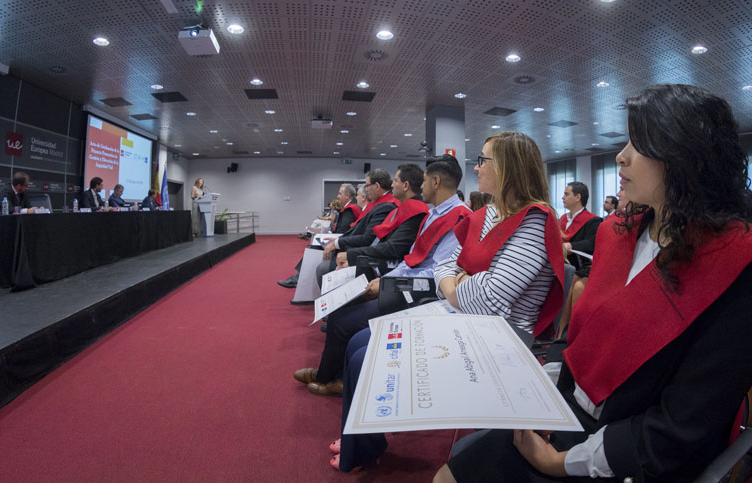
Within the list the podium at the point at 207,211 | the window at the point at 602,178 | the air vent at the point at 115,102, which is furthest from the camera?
the window at the point at 602,178

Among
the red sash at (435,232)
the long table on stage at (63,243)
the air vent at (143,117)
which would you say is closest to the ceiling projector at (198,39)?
the long table on stage at (63,243)

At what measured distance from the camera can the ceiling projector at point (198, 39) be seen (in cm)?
445

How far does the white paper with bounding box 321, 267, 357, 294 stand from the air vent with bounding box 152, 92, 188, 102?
21.3 feet

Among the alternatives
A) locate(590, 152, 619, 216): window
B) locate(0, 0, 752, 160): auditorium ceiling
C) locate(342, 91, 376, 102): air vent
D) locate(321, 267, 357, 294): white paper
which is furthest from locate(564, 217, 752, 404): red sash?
locate(590, 152, 619, 216): window

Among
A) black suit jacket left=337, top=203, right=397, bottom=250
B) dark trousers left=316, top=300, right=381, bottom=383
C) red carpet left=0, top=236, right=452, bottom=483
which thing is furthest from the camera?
black suit jacket left=337, top=203, right=397, bottom=250

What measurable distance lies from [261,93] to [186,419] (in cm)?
647

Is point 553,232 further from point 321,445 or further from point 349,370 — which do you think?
point 321,445

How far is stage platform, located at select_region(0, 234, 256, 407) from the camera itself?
2127 millimetres

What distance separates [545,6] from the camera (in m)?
4.05

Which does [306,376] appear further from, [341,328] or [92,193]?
[92,193]

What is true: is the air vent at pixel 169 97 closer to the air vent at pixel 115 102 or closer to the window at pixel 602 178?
the air vent at pixel 115 102

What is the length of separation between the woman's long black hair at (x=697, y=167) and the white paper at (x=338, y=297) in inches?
45.3

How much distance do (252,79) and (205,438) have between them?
5.98 meters

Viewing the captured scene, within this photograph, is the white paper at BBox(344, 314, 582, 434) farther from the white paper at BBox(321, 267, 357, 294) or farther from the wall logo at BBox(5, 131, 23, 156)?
the wall logo at BBox(5, 131, 23, 156)
